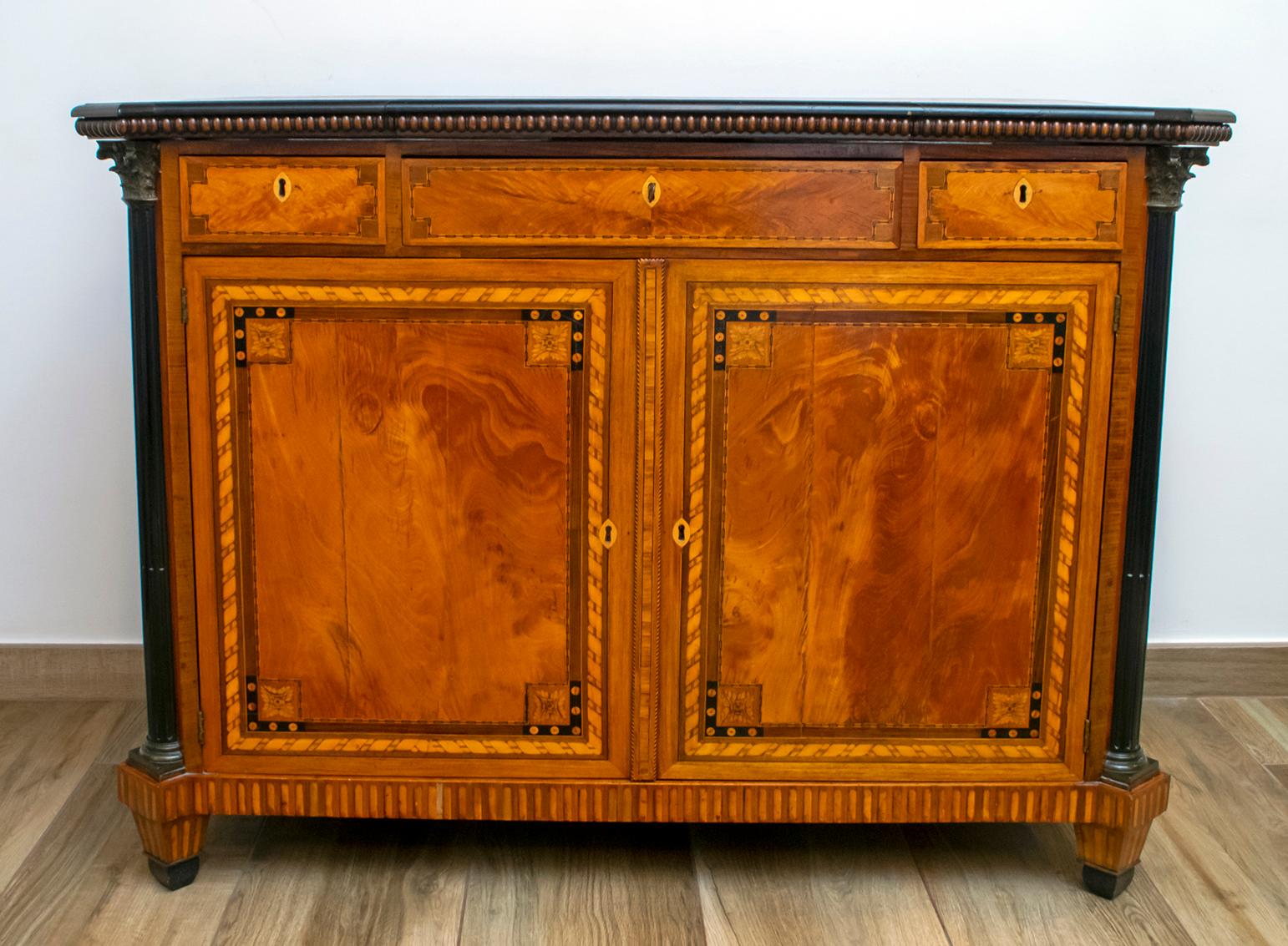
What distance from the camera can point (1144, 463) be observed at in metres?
1.92

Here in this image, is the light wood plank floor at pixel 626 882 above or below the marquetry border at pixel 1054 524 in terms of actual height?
below

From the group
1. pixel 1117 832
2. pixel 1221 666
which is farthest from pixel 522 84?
pixel 1221 666

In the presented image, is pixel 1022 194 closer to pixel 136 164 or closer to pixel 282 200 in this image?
pixel 282 200

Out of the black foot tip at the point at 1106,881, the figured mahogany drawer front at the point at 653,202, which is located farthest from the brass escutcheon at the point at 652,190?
the black foot tip at the point at 1106,881

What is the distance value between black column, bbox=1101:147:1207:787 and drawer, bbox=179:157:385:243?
1116mm

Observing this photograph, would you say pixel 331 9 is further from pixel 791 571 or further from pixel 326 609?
pixel 791 571

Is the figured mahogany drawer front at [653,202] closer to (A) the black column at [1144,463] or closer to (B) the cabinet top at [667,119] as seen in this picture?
(B) the cabinet top at [667,119]

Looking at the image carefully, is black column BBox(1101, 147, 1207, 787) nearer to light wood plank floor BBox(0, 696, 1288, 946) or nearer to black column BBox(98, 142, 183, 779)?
light wood plank floor BBox(0, 696, 1288, 946)

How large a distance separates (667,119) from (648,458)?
0.49 m

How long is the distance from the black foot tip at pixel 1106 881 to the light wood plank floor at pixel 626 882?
15mm

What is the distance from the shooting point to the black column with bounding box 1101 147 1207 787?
Result: 1.83 metres

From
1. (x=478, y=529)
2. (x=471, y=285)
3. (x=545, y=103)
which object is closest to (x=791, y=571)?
(x=478, y=529)

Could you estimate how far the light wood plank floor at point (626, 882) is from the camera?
1.93 m

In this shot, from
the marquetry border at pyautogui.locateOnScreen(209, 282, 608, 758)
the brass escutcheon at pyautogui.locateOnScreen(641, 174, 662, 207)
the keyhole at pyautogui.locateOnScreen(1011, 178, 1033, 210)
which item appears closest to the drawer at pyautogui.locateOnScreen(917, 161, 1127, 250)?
the keyhole at pyautogui.locateOnScreen(1011, 178, 1033, 210)
